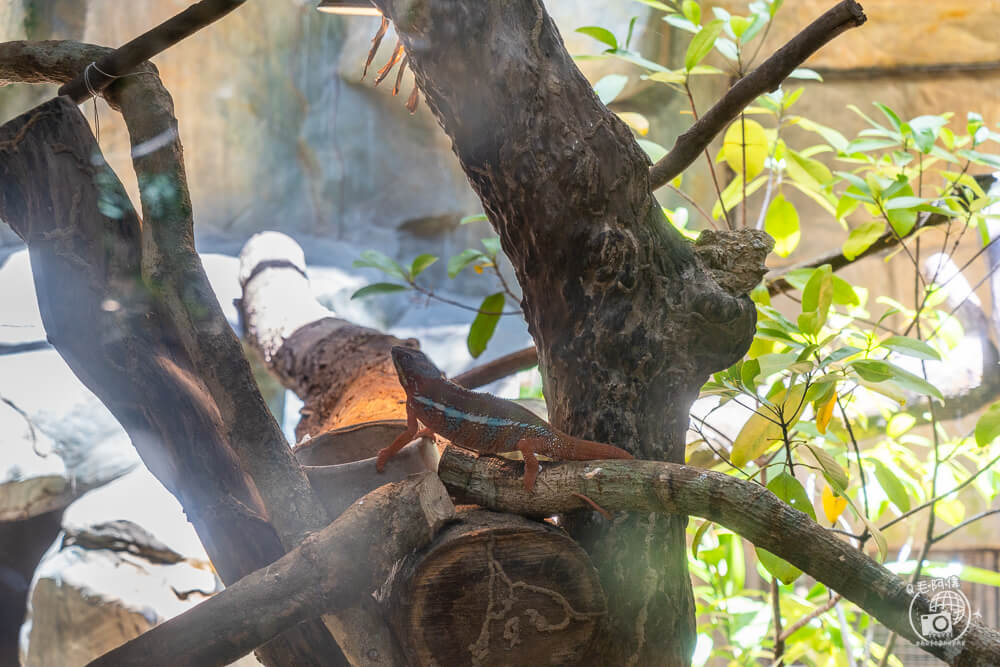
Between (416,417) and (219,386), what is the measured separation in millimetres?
359

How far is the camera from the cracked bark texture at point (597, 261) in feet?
4.00

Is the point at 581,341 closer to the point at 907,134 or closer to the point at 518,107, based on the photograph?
the point at 518,107

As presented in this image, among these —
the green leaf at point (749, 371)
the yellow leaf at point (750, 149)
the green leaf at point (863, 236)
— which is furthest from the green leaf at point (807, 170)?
the green leaf at point (749, 371)

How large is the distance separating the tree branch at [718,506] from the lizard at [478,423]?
31 mm

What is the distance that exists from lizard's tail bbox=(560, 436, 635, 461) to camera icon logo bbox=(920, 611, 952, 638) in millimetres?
438

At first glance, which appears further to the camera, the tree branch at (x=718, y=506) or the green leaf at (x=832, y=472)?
the green leaf at (x=832, y=472)

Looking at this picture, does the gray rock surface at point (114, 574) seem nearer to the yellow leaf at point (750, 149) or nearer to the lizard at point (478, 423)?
the lizard at point (478, 423)

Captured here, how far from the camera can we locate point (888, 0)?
4660 mm

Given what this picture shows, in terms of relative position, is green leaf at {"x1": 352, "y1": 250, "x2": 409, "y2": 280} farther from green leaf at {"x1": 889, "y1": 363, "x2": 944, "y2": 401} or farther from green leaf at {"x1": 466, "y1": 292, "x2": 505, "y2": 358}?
green leaf at {"x1": 889, "y1": 363, "x2": 944, "y2": 401}

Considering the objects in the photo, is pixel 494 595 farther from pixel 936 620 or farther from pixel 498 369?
pixel 498 369

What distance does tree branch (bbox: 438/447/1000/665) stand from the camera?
1.03 m

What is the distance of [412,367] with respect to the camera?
1374 millimetres

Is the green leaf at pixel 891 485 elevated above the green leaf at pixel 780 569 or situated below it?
above

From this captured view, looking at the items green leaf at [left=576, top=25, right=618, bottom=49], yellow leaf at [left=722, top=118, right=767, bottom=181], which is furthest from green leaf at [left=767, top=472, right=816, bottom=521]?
green leaf at [left=576, top=25, right=618, bottom=49]
